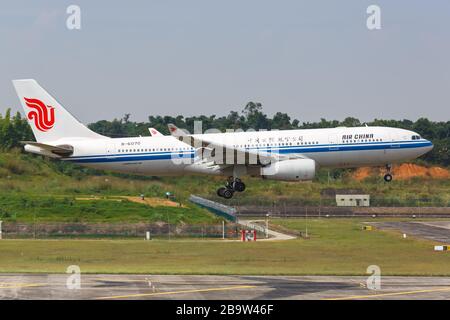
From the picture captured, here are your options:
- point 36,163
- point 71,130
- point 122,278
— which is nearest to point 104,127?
point 36,163

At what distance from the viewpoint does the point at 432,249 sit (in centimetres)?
7456

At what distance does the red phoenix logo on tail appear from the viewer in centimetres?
7300

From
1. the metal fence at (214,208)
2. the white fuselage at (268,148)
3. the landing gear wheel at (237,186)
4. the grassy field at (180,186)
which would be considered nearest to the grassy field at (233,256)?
the landing gear wheel at (237,186)

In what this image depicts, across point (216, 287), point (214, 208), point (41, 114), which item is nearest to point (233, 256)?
point (41, 114)

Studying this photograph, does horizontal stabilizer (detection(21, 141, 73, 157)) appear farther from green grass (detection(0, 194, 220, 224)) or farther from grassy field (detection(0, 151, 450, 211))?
green grass (detection(0, 194, 220, 224))

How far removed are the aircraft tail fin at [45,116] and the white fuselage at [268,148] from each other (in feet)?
9.59

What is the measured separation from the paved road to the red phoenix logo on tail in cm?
3448

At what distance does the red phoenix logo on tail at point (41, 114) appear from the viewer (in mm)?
73000

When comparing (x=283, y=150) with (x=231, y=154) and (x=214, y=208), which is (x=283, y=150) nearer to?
(x=231, y=154)

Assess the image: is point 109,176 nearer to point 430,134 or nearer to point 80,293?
point 80,293

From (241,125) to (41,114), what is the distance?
80505 millimetres

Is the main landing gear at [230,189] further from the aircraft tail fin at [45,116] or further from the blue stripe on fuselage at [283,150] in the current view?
the aircraft tail fin at [45,116]

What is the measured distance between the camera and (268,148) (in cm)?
6688
